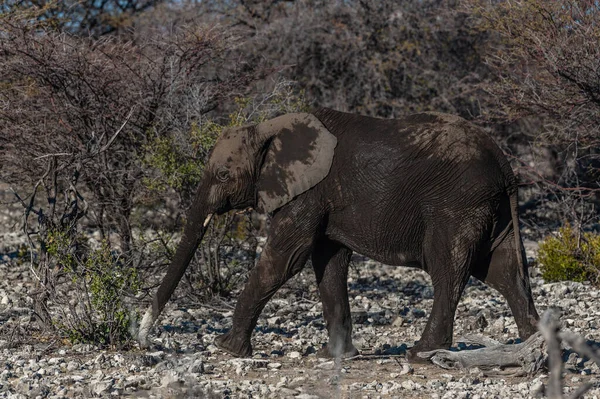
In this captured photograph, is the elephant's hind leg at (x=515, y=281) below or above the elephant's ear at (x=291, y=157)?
below

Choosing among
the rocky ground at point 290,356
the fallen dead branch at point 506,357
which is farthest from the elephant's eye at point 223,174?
the fallen dead branch at point 506,357

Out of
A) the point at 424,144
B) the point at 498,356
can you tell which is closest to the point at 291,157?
the point at 424,144

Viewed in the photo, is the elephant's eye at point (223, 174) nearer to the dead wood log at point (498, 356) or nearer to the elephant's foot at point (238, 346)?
the elephant's foot at point (238, 346)

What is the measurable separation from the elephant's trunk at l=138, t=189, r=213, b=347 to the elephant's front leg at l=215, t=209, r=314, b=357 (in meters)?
0.60

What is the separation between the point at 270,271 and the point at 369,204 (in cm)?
99

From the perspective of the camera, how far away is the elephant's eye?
27.6 ft

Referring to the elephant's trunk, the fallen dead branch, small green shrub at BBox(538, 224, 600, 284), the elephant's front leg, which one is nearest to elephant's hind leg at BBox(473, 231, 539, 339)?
the fallen dead branch

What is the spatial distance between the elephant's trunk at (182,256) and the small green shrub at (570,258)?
5841 millimetres

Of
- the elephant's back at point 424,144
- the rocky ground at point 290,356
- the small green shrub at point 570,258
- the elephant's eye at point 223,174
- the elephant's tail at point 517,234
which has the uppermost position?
the small green shrub at point 570,258

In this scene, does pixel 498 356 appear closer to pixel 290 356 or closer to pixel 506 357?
pixel 506 357

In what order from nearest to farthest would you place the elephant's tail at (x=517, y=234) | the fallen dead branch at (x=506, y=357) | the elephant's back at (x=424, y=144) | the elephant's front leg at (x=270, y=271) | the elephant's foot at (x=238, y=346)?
the fallen dead branch at (x=506, y=357)
the elephant's back at (x=424, y=144)
the elephant's tail at (x=517, y=234)
the elephant's front leg at (x=270, y=271)
the elephant's foot at (x=238, y=346)

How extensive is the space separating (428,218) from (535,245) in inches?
354

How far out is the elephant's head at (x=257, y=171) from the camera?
8.13 m

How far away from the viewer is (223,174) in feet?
27.7
